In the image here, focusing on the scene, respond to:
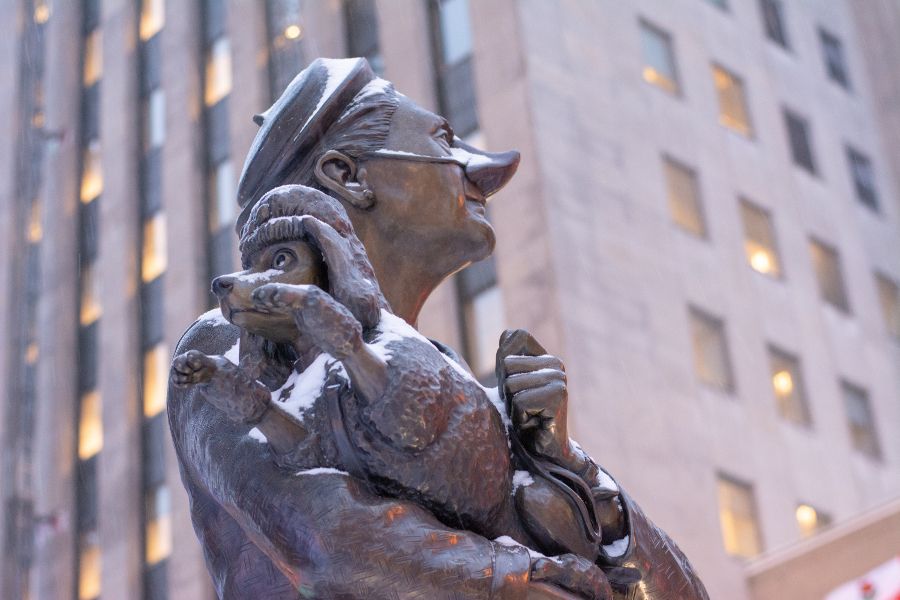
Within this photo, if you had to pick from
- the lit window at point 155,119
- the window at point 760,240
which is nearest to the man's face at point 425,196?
the window at point 760,240

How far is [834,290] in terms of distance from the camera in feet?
96.4

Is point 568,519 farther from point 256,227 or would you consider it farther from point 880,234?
point 880,234

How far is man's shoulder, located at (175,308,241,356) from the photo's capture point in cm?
349

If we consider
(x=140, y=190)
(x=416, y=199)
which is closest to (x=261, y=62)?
(x=140, y=190)

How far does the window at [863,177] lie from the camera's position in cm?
3175

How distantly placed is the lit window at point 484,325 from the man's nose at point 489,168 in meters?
18.7

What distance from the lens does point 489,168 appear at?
3.82m

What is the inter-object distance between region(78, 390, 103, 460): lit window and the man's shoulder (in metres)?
30.4

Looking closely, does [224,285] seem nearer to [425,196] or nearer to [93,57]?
[425,196]

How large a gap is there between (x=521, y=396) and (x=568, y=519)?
0.28 m

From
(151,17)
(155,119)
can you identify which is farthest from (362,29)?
(151,17)

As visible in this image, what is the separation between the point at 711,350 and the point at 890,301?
7516 mm

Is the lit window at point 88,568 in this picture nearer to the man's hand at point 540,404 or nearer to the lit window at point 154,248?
the lit window at point 154,248

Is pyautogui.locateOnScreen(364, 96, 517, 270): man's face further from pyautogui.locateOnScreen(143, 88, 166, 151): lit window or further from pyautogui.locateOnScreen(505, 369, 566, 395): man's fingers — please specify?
pyautogui.locateOnScreen(143, 88, 166, 151): lit window
